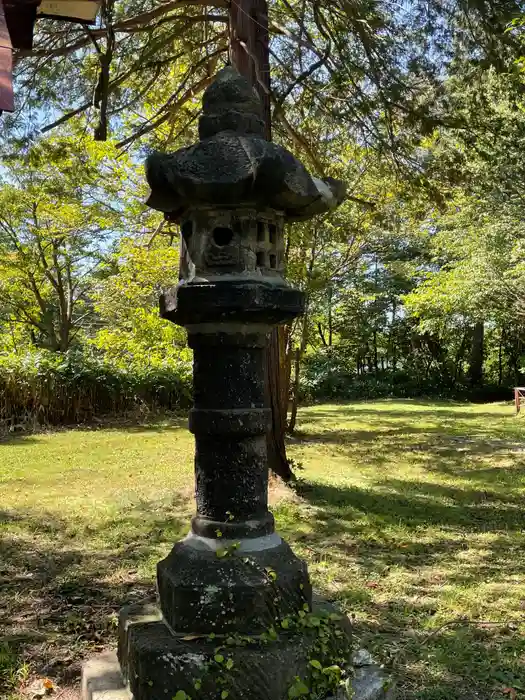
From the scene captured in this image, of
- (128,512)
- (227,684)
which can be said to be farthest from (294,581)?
(128,512)

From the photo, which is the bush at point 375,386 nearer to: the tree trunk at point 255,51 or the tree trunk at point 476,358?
the tree trunk at point 476,358

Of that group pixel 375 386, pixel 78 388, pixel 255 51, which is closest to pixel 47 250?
pixel 78 388

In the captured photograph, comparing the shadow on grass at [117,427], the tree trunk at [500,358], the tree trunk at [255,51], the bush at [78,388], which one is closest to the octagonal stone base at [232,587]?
the tree trunk at [255,51]

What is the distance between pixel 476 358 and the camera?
2223 centimetres

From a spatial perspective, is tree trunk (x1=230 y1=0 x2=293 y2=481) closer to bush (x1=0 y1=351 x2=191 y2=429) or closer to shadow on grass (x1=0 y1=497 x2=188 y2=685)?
shadow on grass (x1=0 y1=497 x2=188 y2=685)

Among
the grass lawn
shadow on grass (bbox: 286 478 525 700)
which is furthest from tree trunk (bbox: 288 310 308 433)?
shadow on grass (bbox: 286 478 525 700)

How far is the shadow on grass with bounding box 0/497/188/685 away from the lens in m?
3.31

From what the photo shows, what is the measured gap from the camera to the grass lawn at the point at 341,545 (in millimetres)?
3199

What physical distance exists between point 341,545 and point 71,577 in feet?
6.91

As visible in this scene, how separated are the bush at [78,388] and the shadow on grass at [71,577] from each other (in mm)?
6336

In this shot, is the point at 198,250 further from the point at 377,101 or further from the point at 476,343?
the point at 476,343

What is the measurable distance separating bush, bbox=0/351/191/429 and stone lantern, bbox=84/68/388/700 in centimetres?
1009

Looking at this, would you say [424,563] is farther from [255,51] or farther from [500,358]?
[500,358]

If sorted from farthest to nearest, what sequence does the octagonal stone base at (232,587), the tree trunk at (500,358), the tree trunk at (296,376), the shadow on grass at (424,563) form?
the tree trunk at (500,358)
the tree trunk at (296,376)
the shadow on grass at (424,563)
the octagonal stone base at (232,587)
